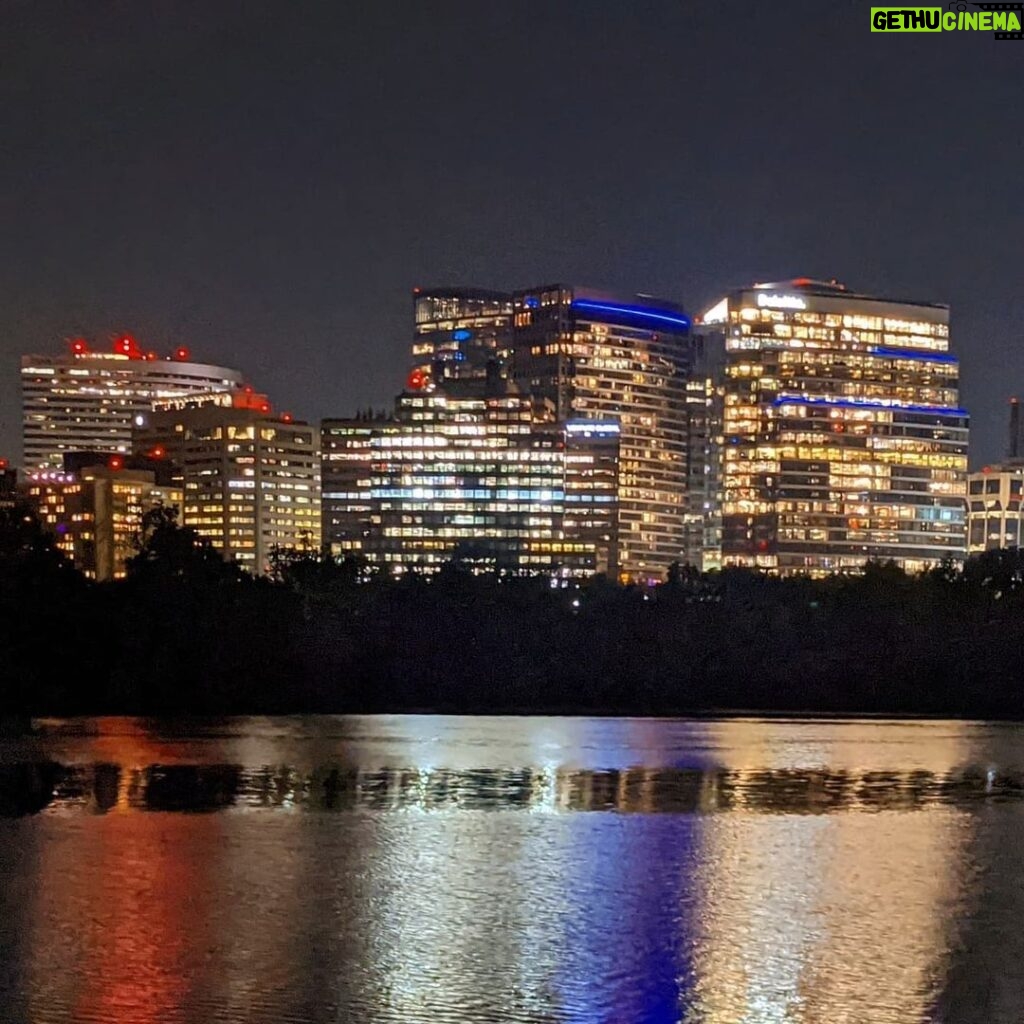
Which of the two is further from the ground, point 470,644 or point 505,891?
point 470,644

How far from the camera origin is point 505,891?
2952 cm

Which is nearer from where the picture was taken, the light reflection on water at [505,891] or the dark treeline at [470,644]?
the light reflection on water at [505,891]

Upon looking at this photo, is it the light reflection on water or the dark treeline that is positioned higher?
the dark treeline

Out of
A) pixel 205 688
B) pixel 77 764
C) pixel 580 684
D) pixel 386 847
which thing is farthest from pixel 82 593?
pixel 386 847

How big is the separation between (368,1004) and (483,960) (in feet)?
9.66

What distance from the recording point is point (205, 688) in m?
84.1

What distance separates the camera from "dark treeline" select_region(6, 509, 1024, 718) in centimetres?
8288

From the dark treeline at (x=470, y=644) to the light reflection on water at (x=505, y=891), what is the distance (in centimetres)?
2909

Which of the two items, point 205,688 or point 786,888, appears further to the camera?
point 205,688

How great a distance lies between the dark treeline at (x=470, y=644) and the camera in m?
82.9

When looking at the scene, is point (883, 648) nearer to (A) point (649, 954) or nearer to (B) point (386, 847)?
(B) point (386, 847)

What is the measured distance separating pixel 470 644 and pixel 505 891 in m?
64.7

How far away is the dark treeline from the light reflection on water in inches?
1145

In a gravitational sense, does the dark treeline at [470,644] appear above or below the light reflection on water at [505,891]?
above
